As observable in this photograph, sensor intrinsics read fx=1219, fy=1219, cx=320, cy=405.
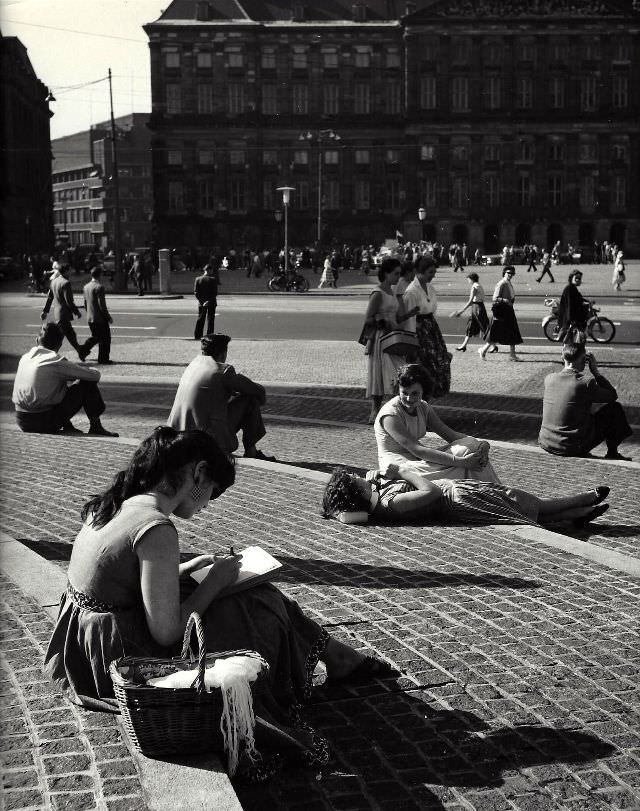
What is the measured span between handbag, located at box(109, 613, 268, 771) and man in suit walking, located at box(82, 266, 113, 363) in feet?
46.8

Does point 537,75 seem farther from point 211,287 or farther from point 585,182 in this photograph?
point 211,287

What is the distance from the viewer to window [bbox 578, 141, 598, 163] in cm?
9469

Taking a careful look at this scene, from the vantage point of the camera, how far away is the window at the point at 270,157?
95812 millimetres

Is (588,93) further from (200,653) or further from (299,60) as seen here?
(200,653)

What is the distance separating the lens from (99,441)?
465 inches

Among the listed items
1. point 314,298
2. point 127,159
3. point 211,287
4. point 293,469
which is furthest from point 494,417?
point 127,159

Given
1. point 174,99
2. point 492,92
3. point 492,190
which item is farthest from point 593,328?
point 174,99

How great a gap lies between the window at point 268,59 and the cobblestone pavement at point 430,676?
9055 centimetres

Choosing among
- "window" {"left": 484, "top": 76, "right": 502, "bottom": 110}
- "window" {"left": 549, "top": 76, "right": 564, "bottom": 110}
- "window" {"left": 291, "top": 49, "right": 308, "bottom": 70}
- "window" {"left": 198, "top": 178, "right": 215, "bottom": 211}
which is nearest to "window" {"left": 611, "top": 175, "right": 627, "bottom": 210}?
"window" {"left": 549, "top": 76, "right": 564, "bottom": 110}

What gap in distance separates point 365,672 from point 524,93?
9432cm

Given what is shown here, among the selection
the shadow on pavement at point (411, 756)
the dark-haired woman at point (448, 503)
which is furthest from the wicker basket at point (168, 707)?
the dark-haired woman at point (448, 503)

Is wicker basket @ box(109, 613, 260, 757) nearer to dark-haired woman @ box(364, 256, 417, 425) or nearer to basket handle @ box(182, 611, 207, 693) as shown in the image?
basket handle @ box(182, 611, 207, 693)

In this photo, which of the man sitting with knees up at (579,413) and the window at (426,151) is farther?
the window at (426,151)

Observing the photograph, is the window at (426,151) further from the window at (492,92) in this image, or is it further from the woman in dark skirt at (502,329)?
the woman in dark skirt at (502,329)
